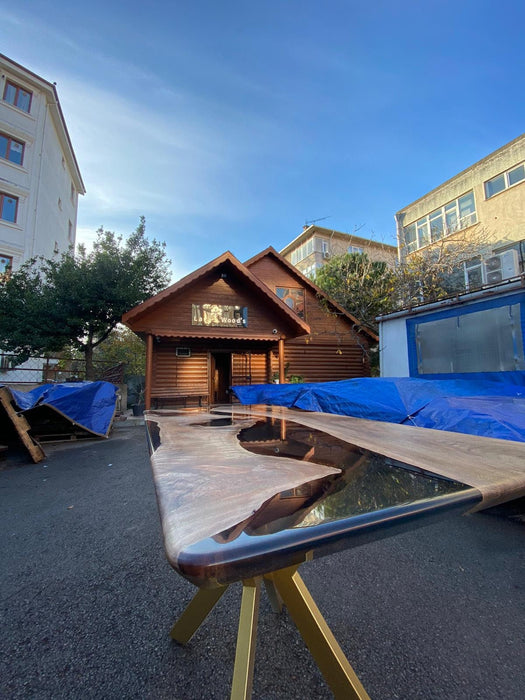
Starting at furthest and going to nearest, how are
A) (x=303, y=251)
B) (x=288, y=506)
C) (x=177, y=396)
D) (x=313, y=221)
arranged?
(x=303, y=251), (x=313, y=221), (x=177, y=396), (x=288, y=506)

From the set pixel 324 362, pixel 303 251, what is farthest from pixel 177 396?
pixel 303 251

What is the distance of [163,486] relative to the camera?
2.56 feet

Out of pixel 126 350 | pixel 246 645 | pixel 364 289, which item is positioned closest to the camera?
pixel 246 645

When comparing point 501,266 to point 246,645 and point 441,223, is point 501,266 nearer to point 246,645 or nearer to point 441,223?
point 441,223

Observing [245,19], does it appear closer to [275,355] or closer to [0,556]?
[275,355]

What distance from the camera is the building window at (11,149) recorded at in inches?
511

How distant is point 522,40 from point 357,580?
13.3 meters

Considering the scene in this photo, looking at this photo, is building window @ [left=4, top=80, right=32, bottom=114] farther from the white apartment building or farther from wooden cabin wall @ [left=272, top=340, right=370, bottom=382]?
wooden cabin wall @ [left=272, top=340, right=370, bottom=382]

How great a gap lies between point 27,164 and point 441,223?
19.9m

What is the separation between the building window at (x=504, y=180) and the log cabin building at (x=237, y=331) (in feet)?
24.8

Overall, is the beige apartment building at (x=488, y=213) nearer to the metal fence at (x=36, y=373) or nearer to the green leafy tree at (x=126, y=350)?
the metal fence at (x=36, y=373)

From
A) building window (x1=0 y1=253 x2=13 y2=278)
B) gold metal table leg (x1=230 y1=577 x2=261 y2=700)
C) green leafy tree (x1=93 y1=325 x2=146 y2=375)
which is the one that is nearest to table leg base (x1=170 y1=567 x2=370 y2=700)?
gold metal table leg (x1=230 y1=577 x2=261 y2=700)

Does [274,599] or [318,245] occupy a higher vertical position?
[318,245]

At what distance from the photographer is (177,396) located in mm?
9148
